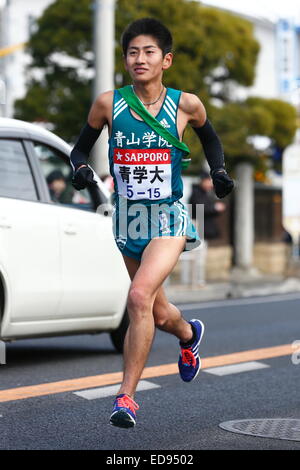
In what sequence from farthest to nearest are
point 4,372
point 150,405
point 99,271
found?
point 99,271, point 4,372, point 150,405

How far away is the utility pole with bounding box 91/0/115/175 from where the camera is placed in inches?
566

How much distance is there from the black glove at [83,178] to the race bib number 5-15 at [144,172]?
129 mm

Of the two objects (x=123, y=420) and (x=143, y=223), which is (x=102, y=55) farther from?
(x=123, y=420)

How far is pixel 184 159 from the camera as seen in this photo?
4922mm

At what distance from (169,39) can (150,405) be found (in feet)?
6.77

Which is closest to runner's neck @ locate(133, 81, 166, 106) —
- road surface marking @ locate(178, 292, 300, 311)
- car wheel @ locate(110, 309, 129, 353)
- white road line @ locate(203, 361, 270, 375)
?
white road line @ locate(203, 361, 270, 375)

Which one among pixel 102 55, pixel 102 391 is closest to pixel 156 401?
pixel 102 391

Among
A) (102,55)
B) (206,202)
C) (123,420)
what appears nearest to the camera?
(123,420)

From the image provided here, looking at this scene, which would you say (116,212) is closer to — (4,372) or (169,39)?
(169,39)

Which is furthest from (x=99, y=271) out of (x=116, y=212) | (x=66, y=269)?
(x=116, y=212)

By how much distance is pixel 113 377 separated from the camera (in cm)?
646

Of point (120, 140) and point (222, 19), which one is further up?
point (222, 19)

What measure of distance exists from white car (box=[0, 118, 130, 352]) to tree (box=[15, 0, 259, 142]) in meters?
10.1

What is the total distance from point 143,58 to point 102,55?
9953mm
